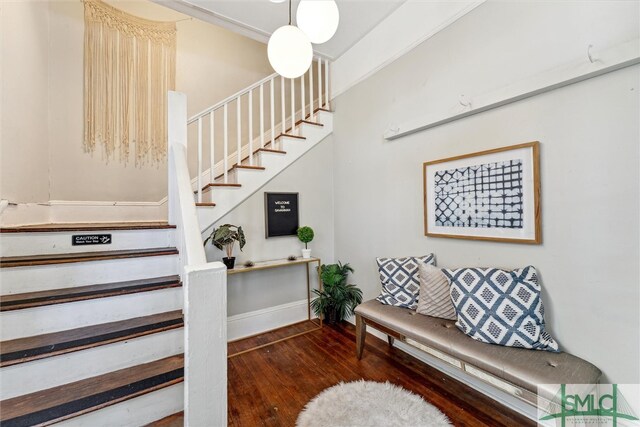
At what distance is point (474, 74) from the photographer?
1861 millimetres

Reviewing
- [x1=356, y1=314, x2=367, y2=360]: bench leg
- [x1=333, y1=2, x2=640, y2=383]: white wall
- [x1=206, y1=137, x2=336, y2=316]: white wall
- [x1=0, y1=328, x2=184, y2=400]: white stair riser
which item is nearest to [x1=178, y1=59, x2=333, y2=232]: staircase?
[x1=206, y1=137, x2=336, y2=316]: white wall

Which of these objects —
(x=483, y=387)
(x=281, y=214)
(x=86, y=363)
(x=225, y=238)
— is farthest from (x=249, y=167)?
(x=483, y=387)

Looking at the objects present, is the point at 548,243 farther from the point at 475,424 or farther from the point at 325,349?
the point at 325,349

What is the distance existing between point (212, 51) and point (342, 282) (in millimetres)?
3438

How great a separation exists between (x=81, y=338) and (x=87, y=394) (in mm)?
274

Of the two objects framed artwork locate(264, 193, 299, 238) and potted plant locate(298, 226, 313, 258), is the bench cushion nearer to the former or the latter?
potted plant locate(298, 226, 313, 258)

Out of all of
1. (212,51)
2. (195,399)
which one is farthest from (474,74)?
(212,51)

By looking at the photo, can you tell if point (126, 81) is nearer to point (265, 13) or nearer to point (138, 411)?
point (265, 13)

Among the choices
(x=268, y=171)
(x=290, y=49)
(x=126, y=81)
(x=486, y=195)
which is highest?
(x=126, y=81)

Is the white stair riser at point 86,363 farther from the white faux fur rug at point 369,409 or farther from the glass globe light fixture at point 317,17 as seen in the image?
the glass globe light fixture at point 317,17

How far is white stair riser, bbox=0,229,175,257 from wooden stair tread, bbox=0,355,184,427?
2.88 ft

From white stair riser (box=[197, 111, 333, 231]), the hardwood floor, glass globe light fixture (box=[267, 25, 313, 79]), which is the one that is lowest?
the hardwood floor

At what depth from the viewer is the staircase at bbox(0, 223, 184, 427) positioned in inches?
47.6

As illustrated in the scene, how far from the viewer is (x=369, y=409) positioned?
1663mm
